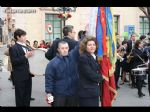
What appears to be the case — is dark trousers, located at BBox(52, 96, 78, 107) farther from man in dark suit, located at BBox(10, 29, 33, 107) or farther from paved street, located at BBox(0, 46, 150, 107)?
paved street, located at BBox(0, 46, 150, 107)

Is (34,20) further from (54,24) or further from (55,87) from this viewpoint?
(55,87)

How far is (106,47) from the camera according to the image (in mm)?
7711

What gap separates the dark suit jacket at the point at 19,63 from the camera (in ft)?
27.9

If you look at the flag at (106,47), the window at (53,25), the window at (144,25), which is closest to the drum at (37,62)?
the flag at (106,47)

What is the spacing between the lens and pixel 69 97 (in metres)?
6.95

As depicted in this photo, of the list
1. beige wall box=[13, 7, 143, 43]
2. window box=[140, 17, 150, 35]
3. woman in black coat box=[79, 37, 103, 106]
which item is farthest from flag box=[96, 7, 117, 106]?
window box=[140, 17, 150, 35]

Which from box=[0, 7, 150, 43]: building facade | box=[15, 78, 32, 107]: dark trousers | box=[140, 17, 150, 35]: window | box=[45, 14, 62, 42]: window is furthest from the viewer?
box=[140, 17, 150, 35]: window

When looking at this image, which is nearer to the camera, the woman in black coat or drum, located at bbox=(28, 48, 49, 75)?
the woman in black coat

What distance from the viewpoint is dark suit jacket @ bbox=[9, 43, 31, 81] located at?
8.52 metres

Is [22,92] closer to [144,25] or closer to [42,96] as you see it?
[42,96]

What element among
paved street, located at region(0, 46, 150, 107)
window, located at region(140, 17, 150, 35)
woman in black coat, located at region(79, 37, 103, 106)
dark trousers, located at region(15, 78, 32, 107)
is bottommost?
paved street, located at region(0, 46, 150, 107)

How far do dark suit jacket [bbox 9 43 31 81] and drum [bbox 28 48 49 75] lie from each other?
1.67ft

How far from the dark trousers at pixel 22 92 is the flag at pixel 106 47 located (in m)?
1.82
